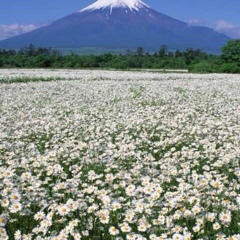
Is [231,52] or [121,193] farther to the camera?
[231,52]

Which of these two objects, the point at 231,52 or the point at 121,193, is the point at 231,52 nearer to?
the point at 231,52

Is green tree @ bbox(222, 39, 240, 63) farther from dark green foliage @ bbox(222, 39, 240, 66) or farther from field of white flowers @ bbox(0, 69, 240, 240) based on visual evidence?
field of white flowers @ bbox(0, 69, 240, 240)

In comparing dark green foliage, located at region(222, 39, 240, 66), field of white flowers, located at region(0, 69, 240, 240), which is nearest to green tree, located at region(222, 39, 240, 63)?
dark green foliage, located at region(222, 39, 240, 66)

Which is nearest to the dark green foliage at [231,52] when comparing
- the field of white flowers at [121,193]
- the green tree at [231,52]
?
the green tree at [231,52]

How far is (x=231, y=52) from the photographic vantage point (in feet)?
209

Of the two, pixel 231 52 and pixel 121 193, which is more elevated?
pixel 121 193

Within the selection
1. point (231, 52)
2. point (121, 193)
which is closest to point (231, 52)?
point (231, 52)

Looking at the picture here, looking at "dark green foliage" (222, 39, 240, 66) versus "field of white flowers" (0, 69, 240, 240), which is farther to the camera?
"dark green foliage" (222, 39, 240, 66)

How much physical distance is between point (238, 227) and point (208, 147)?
10.4ft

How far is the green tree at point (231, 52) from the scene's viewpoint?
6284cm

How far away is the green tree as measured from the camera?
62.8 metres

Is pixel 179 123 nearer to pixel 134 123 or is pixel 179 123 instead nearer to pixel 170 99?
pixel 134 123

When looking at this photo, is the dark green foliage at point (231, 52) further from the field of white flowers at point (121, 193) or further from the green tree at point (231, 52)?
the field of white flowers at point (121, 193)

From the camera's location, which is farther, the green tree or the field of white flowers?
the green tree
